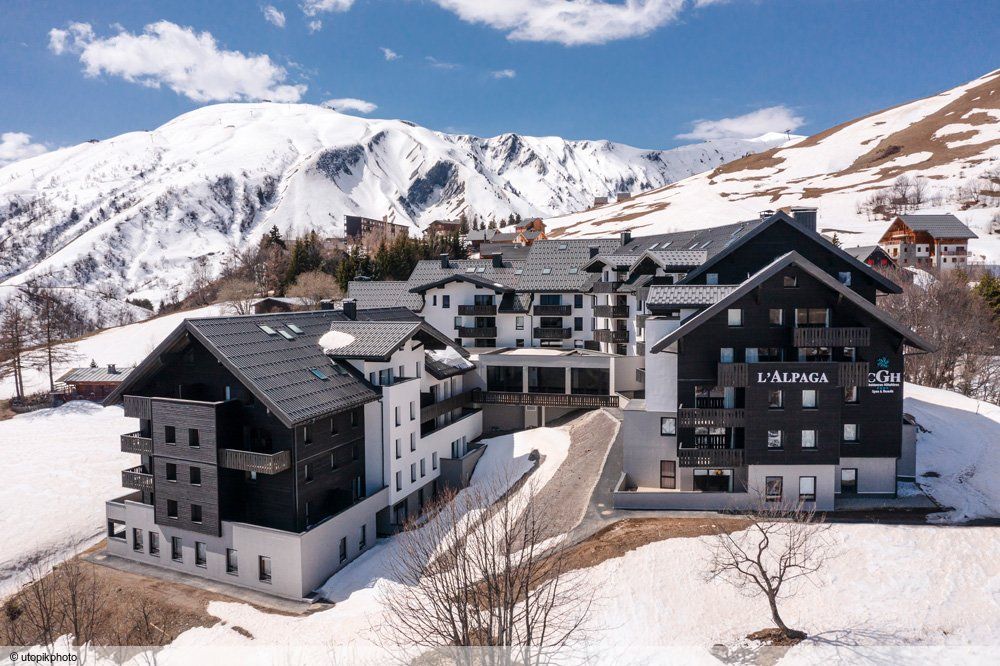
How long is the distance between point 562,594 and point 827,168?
21490 centimetres

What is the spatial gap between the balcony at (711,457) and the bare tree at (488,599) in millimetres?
8204

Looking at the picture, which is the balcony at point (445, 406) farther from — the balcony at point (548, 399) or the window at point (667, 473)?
the window at point (667, 473)

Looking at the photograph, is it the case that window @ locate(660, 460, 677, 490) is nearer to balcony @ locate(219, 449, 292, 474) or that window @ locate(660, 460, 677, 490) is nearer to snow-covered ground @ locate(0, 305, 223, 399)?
balcony @ locate(219, 449, 292, 474)

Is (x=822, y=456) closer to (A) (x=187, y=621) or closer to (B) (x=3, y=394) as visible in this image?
(A) (x=187, y=621)

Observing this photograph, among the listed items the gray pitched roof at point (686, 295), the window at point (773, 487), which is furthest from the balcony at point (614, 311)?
the window at point (773, 487)

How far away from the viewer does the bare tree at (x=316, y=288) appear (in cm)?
8894

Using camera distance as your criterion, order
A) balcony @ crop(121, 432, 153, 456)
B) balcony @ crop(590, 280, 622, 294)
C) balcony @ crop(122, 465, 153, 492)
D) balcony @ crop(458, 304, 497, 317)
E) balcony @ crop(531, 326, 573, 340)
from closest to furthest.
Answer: balcony @ crop(121, 432, 153, 456), balcony @ crop(122, 465, 153, 492), balcony @ crop(590, 280, 622, 294), balcony @ crop(531, 326, 573, 340), balcony @ crop(458, 304, 497, 317)

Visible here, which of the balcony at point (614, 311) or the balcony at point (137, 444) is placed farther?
the balcony at point (614, 311)

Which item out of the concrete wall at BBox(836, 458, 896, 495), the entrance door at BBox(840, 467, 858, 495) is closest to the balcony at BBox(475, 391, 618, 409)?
the entrance door at BBox(840, 467, 858, 495)

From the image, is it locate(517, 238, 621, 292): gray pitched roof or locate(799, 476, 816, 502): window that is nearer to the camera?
locate(799, 476, 816, 502): window

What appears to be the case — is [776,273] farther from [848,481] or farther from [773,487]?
[848,481]

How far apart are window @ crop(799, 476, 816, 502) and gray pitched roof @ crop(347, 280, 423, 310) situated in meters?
39.5

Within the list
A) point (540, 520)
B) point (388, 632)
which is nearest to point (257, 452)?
point (388, 632)

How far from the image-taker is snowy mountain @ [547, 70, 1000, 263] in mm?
137625
